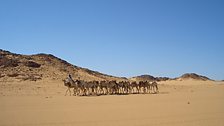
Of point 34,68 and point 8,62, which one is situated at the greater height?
point 8,62

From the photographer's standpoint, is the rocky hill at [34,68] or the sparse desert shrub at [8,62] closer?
the rocky hill at [34,68]

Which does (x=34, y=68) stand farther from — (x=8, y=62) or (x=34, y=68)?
(x=8, y=62)

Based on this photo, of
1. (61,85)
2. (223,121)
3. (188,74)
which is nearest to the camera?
(223,121)

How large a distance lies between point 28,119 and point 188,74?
71634 millimetres

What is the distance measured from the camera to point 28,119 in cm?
1345

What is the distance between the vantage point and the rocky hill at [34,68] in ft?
147

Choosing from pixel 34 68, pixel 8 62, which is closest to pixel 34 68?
pixel 34 68

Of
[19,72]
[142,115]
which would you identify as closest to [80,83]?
[19,72]

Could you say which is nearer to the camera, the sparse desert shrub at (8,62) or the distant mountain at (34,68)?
the distant mountain at (34,68)

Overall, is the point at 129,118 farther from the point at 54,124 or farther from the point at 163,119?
the point at 54,124

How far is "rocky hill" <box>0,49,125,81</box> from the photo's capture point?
4475 cm

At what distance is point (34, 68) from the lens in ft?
162

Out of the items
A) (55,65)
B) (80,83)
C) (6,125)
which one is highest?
(55,65)

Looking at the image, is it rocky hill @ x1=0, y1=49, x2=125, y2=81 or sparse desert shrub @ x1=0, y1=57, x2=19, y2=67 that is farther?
sparse desert shrub @ x1=0, y1=57, x2=19, y2=67
